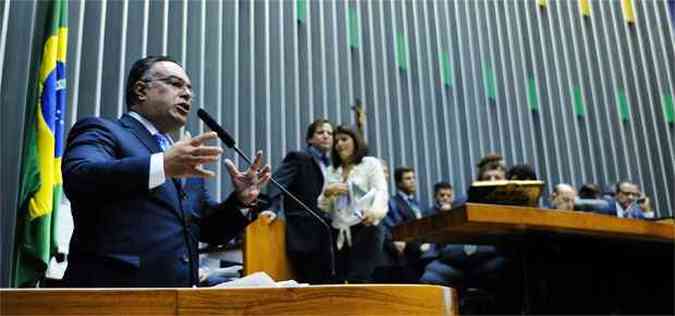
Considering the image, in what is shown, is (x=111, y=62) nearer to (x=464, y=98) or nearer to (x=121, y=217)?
(x=121, y=217)

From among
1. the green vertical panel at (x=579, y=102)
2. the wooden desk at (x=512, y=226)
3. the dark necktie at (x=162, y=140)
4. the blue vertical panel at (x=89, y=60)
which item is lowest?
the wooden desk at (x=512, y=226)

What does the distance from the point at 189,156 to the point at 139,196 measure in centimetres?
33

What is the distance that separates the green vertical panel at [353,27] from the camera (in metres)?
5.79

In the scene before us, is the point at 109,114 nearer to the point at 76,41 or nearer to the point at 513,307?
the point at 76,41

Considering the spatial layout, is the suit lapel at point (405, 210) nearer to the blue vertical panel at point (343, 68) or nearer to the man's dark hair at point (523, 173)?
the man's dark hair at point (523, 173)

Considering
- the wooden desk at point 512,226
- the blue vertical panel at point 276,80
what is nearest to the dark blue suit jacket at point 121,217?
the wooden desk at point 512,226

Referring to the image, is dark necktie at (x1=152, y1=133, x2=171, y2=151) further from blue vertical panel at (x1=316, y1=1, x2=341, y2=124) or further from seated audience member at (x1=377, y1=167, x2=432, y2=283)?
blue vertical panel at (x1=316, y1=1, x2=341, y2=124)

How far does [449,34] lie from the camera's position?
639cm

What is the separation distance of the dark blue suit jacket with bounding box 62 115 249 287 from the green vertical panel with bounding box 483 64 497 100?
517 centimetres

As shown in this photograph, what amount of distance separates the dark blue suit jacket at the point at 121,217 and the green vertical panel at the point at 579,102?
6.07m

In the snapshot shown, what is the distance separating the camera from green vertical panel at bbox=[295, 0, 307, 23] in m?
5.50

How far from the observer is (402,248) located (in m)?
3.79

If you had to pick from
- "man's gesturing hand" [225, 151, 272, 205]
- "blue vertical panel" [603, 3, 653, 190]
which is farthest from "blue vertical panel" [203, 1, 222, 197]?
"blue vertical panel" [603, 3, 653, 190]

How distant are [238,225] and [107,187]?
450 millimetres
